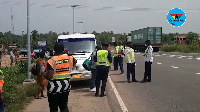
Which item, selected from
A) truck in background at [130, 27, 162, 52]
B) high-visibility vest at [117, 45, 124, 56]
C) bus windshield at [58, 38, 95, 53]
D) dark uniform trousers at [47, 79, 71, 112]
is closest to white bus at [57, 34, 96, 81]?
bus windshield at [58, 38, 95, 53]

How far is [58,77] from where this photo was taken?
18.9 ft

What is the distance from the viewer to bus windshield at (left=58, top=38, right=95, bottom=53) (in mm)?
13945

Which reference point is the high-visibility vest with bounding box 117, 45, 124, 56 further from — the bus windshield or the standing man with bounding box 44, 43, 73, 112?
the standing man with bounding box 44, 43, 73, 112

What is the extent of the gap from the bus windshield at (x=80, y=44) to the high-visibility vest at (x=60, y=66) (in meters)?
7.99

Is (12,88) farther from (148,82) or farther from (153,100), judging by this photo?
(148,82)

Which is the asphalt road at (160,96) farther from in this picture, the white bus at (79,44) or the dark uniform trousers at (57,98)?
the dark uniform trousers at (57,98)

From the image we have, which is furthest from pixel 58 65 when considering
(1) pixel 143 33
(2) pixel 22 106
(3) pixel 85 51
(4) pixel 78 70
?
(1) pixel 143 33

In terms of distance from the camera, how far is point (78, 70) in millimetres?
12438

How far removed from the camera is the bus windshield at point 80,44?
45.8 feet

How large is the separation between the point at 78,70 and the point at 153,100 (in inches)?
150

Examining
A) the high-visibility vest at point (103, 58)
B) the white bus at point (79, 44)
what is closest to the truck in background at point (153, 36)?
the white bus at point (79, 44)

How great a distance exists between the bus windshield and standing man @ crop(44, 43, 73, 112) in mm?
7979

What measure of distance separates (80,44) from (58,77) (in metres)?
8.36

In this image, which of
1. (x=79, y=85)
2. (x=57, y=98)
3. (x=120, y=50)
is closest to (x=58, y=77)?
(x=57, y=98)
